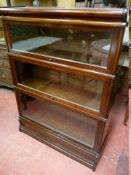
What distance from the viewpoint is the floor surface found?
1.29 meters

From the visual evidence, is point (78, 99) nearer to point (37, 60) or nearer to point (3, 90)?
point (37, 60)

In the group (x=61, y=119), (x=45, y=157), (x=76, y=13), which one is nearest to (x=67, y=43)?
(x=76, y=13)

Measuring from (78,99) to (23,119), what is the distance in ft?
2.12

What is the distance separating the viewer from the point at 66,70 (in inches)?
40.2

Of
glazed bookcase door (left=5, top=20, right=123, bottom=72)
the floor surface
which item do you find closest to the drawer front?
the floor surface

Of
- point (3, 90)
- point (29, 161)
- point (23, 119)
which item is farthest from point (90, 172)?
point (3, 90)

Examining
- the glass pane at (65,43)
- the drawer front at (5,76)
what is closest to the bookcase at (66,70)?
the glass pane at (65,43)

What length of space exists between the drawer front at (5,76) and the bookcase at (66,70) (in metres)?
0.77

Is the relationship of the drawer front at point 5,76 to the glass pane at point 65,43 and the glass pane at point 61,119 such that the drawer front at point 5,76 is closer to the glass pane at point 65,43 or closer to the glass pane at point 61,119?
the glass pane at point 61,119

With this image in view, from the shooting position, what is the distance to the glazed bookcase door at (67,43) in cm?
87

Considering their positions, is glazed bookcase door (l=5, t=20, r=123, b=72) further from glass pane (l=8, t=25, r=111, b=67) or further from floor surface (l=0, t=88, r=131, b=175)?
floor surface (l=0, t=88, r=131, b=175)

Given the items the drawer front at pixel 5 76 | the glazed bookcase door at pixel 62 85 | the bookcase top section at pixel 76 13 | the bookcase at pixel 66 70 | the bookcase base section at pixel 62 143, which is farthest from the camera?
the drawer front at pixel 5 76

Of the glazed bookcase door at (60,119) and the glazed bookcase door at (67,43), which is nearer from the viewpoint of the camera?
the glazed bookcase door at (67,43)

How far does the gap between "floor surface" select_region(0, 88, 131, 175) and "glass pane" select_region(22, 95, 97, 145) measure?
0.22 metres
